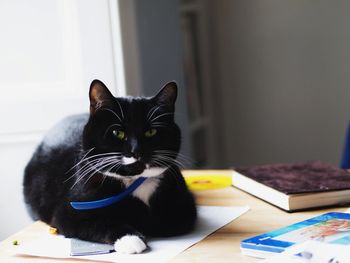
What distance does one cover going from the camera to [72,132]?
127 cm

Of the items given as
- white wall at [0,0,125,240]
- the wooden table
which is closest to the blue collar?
the wooden table

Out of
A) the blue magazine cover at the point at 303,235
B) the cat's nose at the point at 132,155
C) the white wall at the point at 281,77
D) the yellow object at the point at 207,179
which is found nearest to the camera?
the blue magazine cover at the point at 303,235

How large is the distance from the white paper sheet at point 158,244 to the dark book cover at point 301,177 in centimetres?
10

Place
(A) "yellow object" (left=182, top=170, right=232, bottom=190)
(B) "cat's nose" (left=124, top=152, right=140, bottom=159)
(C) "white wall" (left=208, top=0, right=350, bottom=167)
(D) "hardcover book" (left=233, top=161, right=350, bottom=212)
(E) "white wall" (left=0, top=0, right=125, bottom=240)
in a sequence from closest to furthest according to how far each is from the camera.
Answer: (B) "cat's nose" (left=124, top=152, right=140, bottom=159)
(D) "hardcover book" (left=233, top=161, right=350, bottom=212)
(A) "yellow object" (left=182, top=170, right=232, bottom=190)
(E) "white wall" (left=0, top=0, right=125, bottom=240)
(C) "white wall" (left=208, top=0, right=350, bottom=167)

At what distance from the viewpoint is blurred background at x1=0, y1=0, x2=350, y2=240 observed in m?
1.68

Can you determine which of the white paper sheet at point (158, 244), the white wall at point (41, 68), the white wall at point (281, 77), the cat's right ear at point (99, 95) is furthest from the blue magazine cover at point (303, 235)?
the white wall at point (281, 77)

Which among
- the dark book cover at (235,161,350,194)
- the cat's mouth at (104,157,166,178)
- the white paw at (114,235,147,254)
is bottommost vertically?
the white paw at (114,235,147,254)

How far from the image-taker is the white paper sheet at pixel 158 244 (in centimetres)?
91

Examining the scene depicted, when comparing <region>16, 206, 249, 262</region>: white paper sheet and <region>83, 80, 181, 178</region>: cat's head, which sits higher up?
<region>83, 80, 181, 178</region>: cat's head

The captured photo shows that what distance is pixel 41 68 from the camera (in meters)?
1.69

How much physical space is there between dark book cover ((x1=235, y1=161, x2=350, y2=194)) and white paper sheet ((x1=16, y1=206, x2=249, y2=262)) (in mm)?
98

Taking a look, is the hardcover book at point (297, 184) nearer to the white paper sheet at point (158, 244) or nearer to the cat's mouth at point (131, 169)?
the white paper sheet at point (158, 244)

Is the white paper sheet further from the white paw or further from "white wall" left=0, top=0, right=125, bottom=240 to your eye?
"white wall" left=0, top=0, right=125, bottom=240

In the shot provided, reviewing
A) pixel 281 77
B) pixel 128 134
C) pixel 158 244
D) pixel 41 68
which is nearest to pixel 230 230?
pixel 158 244
